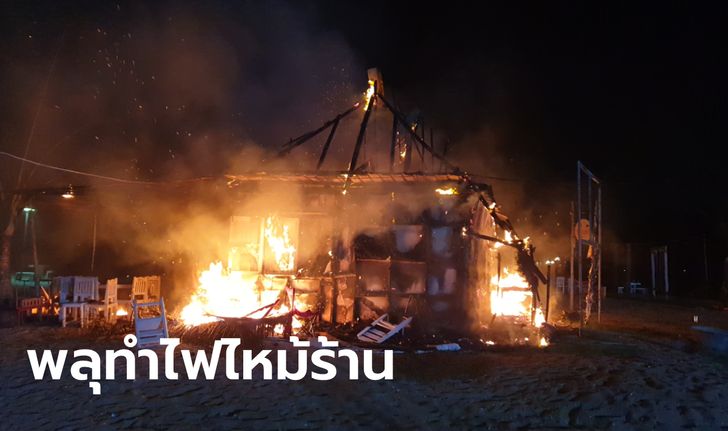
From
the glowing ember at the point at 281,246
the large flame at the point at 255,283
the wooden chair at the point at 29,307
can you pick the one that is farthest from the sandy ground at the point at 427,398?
the glowing ember at the point at 281,246

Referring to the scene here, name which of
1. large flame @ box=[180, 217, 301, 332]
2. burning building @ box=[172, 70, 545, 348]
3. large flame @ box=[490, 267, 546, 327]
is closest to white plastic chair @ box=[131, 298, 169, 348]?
burning building @ box=[172, 70, 545, 348]

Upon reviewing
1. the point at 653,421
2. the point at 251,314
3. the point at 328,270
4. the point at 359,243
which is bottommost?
the point at 653,421

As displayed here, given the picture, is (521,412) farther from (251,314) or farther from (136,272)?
(136,272)

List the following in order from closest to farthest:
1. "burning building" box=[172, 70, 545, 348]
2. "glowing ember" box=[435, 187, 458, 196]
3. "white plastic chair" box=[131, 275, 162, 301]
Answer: "burning building" box=[172, 70, 545, 348] < "glowing ember" box=[435, 187, 458, 196] < "white plastic chair" box=[131, 275, 162, 301]

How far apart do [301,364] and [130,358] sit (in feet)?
10.5

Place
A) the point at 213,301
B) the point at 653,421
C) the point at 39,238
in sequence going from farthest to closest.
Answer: the point at 39,238, the point at 213,301, the point at 653,421

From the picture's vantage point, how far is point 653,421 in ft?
18.0

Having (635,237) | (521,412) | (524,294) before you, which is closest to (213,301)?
(521,412)

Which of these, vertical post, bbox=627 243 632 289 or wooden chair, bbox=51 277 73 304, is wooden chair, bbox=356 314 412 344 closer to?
wooden chair, bbox=51 277 73 304

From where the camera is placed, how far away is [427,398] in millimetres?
6285

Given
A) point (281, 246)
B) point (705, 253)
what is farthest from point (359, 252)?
point (705, 253)

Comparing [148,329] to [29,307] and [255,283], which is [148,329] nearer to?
[255,283]

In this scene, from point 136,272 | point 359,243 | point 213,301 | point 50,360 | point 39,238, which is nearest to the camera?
point 50,360

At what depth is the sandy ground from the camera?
5.33 meters
